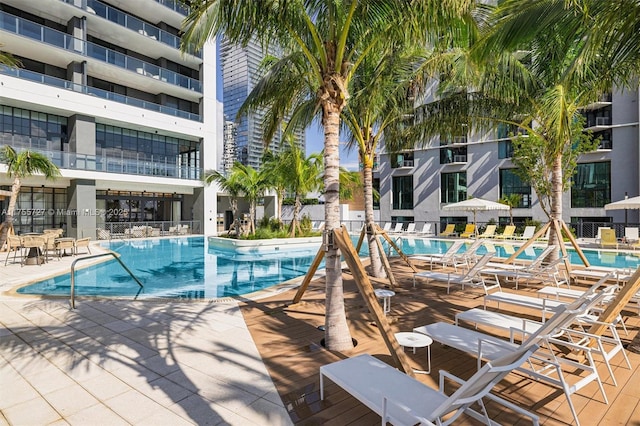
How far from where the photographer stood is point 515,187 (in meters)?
28.7

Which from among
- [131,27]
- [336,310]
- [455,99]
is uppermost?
[131,27]

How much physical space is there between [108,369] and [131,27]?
84.6ft

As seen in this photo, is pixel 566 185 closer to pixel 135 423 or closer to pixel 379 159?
pixel 379 159

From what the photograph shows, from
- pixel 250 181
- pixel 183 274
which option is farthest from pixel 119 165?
pixel 183 274

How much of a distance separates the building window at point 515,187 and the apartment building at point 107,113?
23.6m

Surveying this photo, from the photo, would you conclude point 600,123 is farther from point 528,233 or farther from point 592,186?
point 528,233

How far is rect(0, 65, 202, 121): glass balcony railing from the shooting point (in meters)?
18.9

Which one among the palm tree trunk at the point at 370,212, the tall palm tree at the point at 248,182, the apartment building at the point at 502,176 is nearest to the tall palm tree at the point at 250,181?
the tall palm tree at the point at 248,182

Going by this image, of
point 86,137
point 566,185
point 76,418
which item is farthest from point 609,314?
point 86,137

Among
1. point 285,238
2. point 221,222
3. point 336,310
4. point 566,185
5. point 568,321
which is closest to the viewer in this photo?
point 568,321

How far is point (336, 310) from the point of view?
4.70 m

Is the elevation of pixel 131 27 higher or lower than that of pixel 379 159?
higher

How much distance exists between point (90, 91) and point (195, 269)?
15.8m

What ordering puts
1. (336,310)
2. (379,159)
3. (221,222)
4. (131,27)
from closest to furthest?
(336,310)
(131,27)
(221,222)
(379,159)
